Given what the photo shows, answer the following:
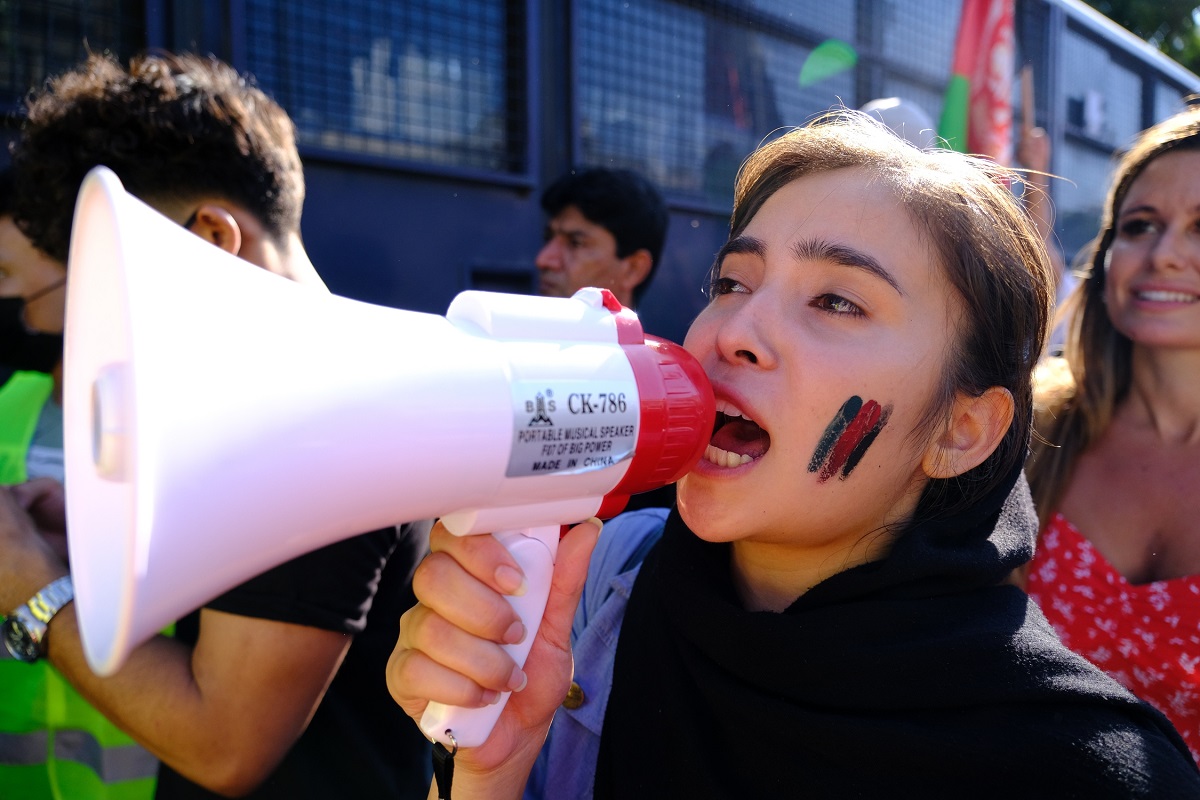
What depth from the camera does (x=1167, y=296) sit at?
2.41 m

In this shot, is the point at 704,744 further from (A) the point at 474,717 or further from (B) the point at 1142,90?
(B) the point at 1142,90

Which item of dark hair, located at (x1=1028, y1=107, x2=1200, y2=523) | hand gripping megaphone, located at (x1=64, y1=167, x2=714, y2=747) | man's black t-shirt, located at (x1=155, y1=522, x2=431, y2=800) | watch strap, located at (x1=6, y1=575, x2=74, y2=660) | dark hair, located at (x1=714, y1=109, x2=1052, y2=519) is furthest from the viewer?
dark hair, located at (x1=1028, y1=107, x2=1200, y2=523)

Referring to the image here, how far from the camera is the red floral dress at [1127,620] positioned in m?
1.88

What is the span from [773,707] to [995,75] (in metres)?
4.47

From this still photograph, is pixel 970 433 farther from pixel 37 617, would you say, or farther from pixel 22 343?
pixel 22 343

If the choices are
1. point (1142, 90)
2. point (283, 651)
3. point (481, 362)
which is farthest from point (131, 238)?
point (1142, 90)

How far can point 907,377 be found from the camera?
1362mm

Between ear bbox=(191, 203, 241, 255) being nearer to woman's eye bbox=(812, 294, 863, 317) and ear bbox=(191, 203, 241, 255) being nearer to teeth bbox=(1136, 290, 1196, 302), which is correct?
woman's eye bbox=(812, 294, 863, 317)

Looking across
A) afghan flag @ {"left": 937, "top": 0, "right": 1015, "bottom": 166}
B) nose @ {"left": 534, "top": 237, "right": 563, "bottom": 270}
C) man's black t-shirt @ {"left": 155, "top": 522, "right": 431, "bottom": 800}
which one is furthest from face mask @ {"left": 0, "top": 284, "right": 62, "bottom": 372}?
afghan flag @ {"left": 937, "top": 0, "right": 1015, "bottom": 166}

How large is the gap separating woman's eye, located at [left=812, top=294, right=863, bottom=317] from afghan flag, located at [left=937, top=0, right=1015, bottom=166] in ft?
12.6

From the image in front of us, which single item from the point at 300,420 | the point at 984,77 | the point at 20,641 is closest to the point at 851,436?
the point at 300,420

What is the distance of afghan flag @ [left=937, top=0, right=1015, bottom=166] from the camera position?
4664mm

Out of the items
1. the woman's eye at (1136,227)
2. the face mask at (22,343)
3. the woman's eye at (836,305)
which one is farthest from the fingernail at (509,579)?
the woman's eye at (1136,227)

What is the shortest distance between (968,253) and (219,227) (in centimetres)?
152
